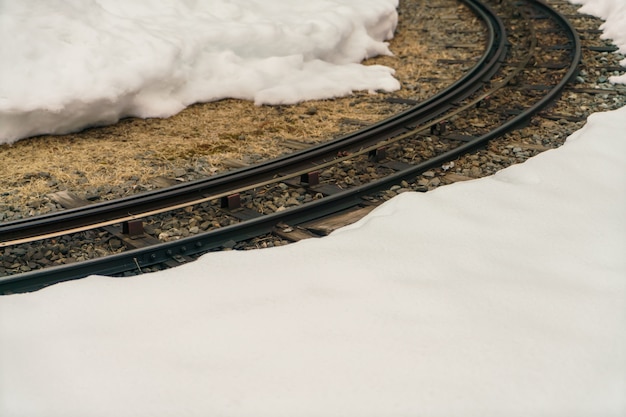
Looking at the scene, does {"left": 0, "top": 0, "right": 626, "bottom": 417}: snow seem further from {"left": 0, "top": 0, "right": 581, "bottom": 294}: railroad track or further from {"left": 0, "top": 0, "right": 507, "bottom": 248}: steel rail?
{"left": 0, "top": 0, "right": 507, "bottom": 248}: steel rail

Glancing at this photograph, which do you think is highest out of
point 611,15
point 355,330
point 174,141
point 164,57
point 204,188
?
point 611,15

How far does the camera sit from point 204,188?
734 centimetres

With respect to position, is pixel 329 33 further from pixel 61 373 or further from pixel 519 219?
pixel 61 373

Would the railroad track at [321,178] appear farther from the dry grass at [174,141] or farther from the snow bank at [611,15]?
the snow bank at [611,15]

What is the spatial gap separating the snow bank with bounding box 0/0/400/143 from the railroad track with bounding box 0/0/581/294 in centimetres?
188

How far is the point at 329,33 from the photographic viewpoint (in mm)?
13156

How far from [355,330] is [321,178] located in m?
3.79

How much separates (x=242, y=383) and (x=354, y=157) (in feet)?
16.2

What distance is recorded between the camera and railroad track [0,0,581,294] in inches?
241

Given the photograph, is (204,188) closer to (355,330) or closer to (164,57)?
(355,330)

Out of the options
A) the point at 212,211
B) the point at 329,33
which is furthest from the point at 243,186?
the point at 329,33

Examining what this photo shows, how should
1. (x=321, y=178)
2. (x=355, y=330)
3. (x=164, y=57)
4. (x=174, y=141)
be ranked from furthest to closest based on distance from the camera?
(x=164, y=57) < (x=174, y=141) < (x=321, y=178) < (x=355, y=330)

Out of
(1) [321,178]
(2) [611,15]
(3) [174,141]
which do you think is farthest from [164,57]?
(2) [611,15]

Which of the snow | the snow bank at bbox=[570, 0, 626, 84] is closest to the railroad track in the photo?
the snow
